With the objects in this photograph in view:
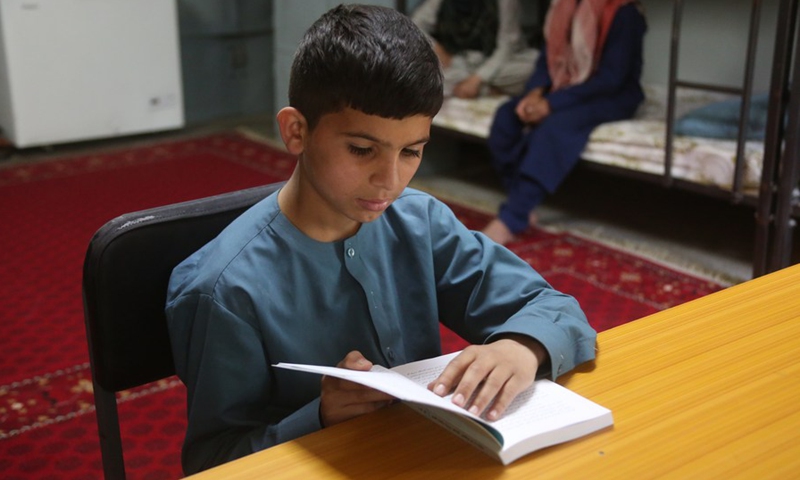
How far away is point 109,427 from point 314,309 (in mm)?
298

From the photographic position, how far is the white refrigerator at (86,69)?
13.5 ft

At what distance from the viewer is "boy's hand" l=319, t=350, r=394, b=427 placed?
814 mm

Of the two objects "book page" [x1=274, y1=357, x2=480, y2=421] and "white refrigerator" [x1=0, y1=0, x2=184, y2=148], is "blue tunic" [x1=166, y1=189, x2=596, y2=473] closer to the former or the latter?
"book page" [x1=274, y1=357, x2=480, y2=421]

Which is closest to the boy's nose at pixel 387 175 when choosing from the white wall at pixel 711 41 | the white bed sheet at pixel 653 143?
the white bed sheet at pixel 653 143

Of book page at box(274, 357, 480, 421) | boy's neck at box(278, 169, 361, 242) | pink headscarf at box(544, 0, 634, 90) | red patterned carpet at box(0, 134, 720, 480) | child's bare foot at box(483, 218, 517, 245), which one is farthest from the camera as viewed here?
pink headscarf at box(544, 0, 634, 90)

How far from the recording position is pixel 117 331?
39.6 inches

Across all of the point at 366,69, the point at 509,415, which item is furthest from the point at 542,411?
the point at 366,69

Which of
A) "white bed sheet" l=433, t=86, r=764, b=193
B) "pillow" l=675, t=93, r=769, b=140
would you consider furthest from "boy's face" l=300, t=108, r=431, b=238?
"pillow" l=675, t=93, r=769, b=140

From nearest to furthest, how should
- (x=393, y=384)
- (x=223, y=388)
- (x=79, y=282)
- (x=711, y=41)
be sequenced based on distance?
(x=393, y=384)
(x=223, y=388)
(x=79, y=282)
(x=711, y=41)

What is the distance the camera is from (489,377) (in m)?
0.83

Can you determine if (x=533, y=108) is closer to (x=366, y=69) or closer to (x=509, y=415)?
(x=366, y=69)

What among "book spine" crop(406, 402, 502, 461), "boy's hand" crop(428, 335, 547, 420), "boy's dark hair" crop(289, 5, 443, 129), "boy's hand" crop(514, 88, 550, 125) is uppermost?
"boy's dark hair" crop(289, 5, 443, 129)

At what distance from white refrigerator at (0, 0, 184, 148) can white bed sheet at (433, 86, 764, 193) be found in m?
1.69

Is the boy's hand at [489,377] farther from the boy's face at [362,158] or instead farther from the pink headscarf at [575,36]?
the pink headscarf at [575,36]
